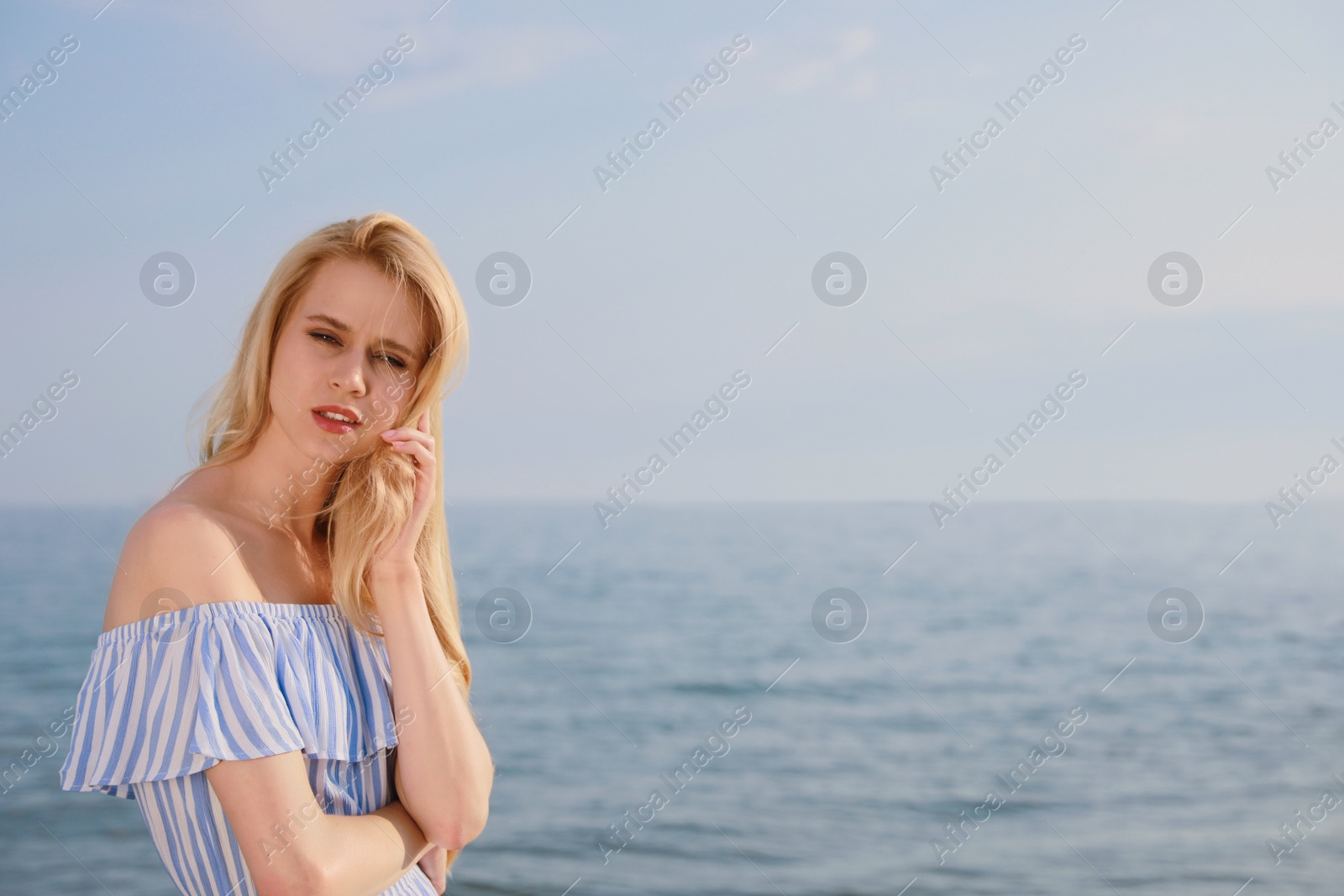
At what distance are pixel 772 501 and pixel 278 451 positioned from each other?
2179 inches

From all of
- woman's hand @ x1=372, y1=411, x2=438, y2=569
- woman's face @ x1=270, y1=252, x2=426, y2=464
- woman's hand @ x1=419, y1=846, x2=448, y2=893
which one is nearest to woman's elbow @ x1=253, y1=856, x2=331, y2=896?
woman's hand @ x1=419, y1=846, x2=448, y2=893

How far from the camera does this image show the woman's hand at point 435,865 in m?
2.19

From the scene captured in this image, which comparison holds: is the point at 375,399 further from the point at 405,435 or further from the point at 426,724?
the point at 426,724

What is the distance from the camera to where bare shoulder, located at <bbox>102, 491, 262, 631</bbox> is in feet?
5.84

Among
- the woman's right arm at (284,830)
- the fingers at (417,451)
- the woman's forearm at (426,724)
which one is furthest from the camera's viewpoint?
the fingers at (417,451)

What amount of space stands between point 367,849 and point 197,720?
1.30 ft

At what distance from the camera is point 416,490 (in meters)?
2.21

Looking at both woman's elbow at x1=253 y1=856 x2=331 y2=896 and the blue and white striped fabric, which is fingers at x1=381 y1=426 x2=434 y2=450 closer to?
the blue and white striped fabric

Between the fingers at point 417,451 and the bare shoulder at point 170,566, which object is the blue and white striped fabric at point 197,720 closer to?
the bare shoulder at point 170,566

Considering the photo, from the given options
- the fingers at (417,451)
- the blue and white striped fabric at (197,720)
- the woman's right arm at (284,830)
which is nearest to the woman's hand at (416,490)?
the fingers at (417,451)

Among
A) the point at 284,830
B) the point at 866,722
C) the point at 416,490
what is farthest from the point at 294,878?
the point at 866,722

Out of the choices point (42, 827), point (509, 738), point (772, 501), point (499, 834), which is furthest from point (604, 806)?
point (772, 501)

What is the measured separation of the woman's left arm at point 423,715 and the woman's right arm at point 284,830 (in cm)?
22

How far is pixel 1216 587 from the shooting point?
2197 centimetres
